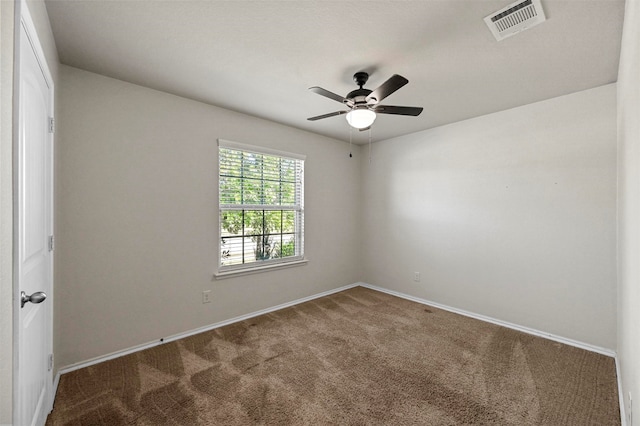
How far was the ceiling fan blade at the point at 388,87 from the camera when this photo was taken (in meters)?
1.98

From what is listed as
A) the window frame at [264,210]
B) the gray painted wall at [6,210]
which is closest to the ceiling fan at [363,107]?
the window frame at [264,210]

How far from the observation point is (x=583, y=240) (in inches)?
111

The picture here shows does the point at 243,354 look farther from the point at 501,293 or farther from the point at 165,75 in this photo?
the point at 501,293

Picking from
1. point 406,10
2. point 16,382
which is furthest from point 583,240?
point 16,382

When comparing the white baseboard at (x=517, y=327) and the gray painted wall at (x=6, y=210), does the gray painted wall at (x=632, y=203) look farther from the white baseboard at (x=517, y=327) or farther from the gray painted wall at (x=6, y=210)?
the gray painted wall at (x=6, y=210)

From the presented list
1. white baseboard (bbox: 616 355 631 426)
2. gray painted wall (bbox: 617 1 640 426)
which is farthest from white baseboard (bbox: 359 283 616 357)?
gray painted wall (bbox: 617 1 640 426)

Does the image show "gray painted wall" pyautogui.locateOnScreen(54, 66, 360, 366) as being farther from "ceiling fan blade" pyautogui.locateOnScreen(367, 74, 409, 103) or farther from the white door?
"ceiling fan blade" pyautogui.locateOnScreen(367, 74, 409, 103)

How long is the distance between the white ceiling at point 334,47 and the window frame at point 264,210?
25.5 inches

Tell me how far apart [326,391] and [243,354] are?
3.05 feet

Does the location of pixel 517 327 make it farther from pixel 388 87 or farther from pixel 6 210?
pixel 6 210

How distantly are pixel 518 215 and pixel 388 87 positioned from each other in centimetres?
231

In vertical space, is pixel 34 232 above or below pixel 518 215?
below

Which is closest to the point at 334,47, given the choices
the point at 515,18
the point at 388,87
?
the point at 388,87

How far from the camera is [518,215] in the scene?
324 cm
